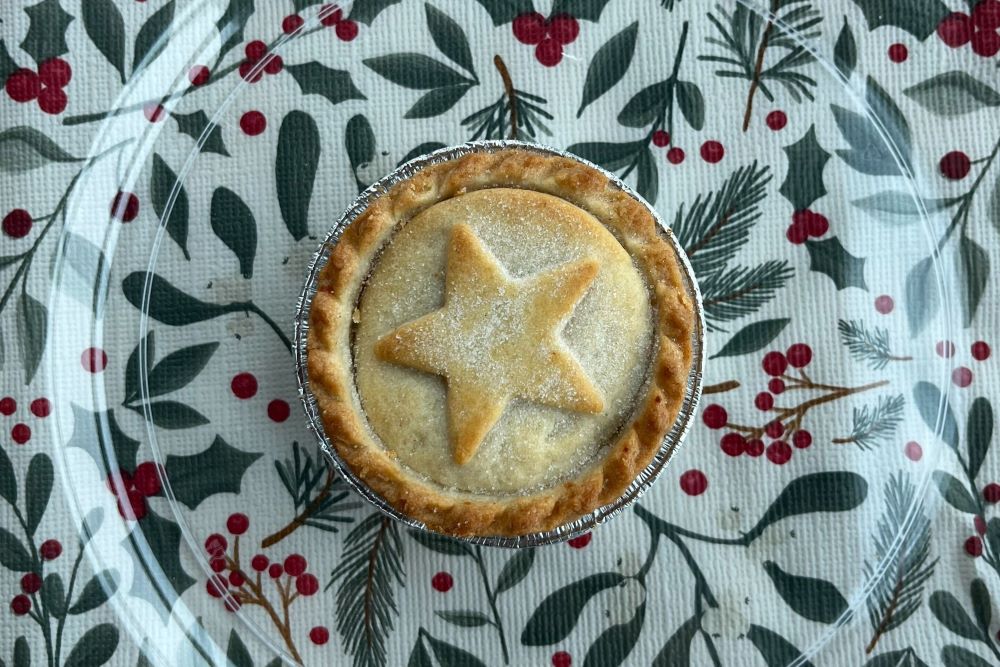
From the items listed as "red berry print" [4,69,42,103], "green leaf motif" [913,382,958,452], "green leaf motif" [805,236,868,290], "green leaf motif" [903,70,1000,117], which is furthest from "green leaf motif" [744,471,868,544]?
"red berry print" [4,69,42,103]

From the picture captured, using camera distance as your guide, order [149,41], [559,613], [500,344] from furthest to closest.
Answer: [149,41], [559,613], [500,344]

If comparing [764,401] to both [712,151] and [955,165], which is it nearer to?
[712,151]

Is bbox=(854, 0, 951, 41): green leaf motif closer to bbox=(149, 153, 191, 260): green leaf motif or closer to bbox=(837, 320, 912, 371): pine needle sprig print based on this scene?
bbox=(837, 320, 912, 371): pine needle sprig print

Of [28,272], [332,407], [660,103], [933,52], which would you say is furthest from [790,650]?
[28,272]

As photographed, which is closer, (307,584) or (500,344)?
(500,344)

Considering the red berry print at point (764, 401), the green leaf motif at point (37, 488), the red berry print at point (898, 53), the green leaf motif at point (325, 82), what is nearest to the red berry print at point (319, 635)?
the green leaf motif at point (37, 488)

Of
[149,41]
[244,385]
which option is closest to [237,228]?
[244,385]
